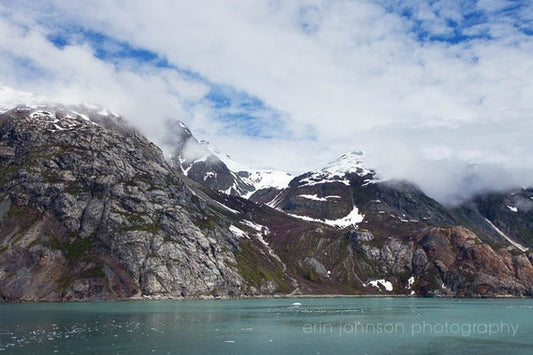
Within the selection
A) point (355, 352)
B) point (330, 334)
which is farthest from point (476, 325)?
point (355, 352)

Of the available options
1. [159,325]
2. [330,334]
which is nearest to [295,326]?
[330,334]

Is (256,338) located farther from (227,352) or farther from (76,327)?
(76,327)

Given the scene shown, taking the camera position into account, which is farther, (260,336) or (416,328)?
(416,328)

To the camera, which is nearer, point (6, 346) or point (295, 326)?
point (6, 346)

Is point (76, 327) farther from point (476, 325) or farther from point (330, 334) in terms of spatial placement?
point (476, 325)

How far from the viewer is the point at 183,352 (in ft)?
236

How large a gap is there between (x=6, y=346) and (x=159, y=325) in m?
37.2

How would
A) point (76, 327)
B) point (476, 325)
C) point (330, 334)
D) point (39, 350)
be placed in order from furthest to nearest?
point (476, 325) < point (76, 327) < point (330, 334) < point (39, 350)

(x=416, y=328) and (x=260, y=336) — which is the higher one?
(x=416, y=328)

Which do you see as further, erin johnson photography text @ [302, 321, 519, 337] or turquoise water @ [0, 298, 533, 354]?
erin johnson photography text @ [302, 321, 519, 337]

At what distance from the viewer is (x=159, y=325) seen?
107m

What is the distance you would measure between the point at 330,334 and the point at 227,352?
84.5ft

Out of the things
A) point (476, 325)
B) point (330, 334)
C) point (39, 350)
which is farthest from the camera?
point (476, 325)

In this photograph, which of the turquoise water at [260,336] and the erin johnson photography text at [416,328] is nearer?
the turquoise water at [260,336]
